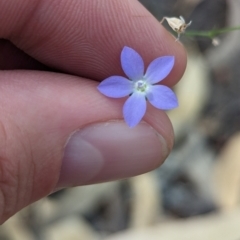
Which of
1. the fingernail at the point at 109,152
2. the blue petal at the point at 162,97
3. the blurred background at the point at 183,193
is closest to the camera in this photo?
the blue petal at the point at 162,97

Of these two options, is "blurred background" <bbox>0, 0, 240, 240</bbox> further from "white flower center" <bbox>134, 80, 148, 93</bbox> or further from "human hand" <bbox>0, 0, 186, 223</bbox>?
"white flower center" <bbox>134, 80, 148, 93</bbox>

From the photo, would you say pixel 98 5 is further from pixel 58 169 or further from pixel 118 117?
pixel 58 169

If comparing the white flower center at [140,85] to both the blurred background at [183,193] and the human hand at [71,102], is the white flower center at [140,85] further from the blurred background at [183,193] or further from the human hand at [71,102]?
the blurred background at [183,193]

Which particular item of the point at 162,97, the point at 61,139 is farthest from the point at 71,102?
the point at 162,97

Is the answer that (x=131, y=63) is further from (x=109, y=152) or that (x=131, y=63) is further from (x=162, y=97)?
(x=109, y=152)

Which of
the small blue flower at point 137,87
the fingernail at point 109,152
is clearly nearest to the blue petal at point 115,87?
the small blue flower at point 137,87

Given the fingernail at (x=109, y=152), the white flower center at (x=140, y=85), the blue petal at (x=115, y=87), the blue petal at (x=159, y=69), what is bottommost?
the fingernail at (x=109, y=152)

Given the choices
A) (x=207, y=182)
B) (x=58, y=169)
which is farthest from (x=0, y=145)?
(x=207, y=182)
